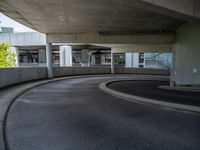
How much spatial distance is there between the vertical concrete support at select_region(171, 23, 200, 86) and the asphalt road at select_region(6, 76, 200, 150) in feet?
20.8

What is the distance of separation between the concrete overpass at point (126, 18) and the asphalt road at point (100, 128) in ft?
12.8

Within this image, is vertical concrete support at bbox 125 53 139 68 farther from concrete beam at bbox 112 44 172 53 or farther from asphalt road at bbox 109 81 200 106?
asphalt road at bbox 109 81 200 106

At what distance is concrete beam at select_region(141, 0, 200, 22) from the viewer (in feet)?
19.4

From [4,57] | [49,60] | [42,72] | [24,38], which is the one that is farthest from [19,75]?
[24,38]

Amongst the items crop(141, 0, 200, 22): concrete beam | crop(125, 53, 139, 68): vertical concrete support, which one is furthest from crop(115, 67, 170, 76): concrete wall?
crop(141, 0, 200, 22): concrete beam

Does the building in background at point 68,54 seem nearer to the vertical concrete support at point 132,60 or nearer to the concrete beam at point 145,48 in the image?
the vertical concrete support at point 132,60

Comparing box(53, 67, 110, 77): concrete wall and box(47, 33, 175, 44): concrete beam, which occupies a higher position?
box(47, 33, 175, 44): concrete beam

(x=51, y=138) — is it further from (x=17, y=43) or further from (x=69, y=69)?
(x=17, y=43)

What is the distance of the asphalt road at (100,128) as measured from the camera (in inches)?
146

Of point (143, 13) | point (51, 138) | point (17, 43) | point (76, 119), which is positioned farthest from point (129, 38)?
point (17, 43)

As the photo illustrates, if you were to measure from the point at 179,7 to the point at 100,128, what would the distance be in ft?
17.0

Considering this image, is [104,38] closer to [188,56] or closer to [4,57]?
[188,56]

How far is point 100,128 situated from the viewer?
4.62m

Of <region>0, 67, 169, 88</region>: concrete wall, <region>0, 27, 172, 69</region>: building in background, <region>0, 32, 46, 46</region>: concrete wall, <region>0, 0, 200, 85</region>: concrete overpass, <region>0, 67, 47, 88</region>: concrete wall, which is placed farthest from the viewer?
<region>0, 27, 172, 69</region>: building in background
